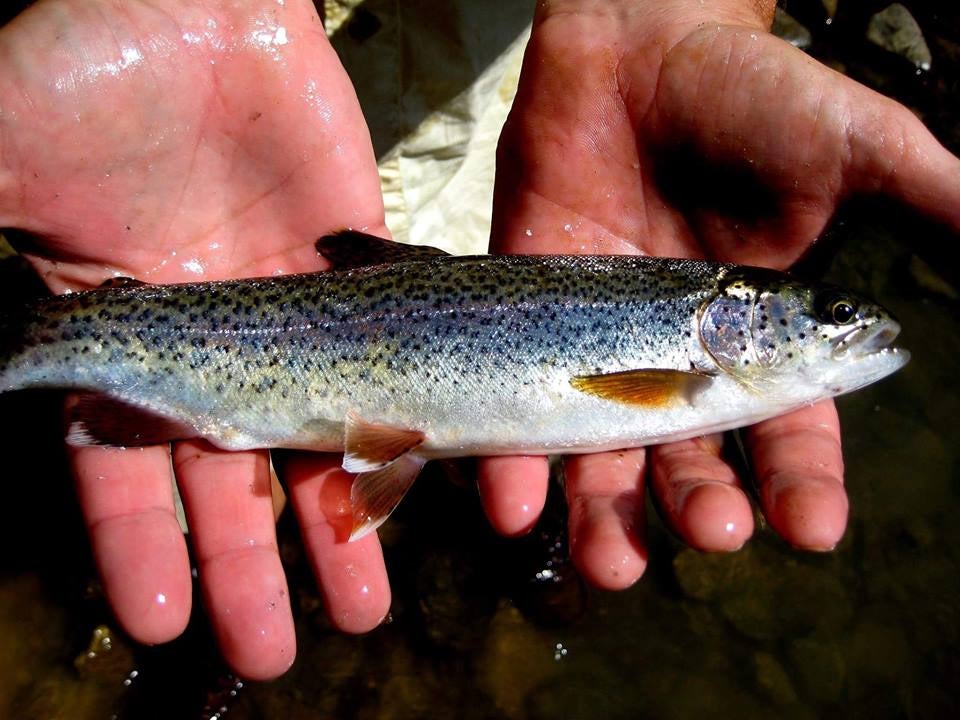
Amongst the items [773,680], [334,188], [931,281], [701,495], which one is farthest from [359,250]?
[931,281]

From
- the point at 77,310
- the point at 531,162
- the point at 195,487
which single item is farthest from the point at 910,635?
the point at 77,310

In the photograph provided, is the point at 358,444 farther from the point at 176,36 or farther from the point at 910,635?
the point at 910,635

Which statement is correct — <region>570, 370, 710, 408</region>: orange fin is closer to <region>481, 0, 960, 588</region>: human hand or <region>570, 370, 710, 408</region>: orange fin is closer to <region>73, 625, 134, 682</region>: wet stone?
<region>481, 0, 960, 588</region>: human hand

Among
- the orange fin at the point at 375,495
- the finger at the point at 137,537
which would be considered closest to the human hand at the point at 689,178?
the orange fin at the point at 375,495

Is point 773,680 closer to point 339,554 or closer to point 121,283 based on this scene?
point 339,554

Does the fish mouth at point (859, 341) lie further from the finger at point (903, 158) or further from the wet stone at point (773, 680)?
the wet stone at point (773, 680)

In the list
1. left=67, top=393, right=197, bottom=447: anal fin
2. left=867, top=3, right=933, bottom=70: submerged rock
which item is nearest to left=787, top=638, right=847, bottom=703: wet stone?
left=67, top=393, right=197, bottom=447: anal fin
